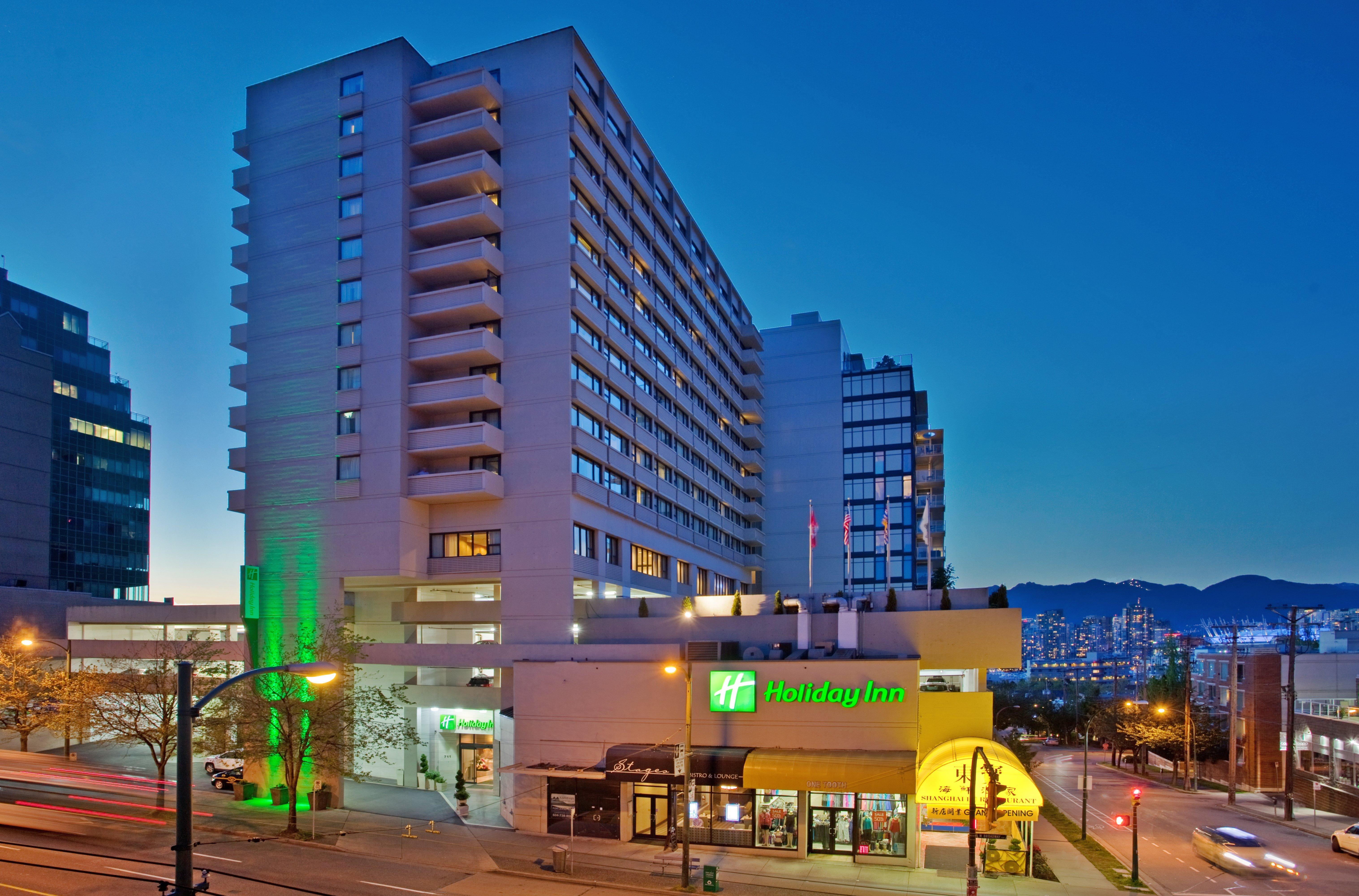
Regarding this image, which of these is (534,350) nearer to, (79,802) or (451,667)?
(451,667)

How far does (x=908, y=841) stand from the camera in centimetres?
3462

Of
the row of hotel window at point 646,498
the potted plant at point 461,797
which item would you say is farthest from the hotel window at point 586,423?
the potted plant at point 461,797

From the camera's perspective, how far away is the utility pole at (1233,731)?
192 feet

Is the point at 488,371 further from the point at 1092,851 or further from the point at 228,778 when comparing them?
the point at 1092,851

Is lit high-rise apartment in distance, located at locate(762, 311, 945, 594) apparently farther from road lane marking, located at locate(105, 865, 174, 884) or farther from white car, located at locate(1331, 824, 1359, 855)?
road lane marking, located at locate(105, 865, 174, 884)

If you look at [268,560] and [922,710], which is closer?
[922,710]

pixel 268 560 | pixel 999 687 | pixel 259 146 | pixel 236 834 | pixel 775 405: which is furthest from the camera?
pixel 999 687

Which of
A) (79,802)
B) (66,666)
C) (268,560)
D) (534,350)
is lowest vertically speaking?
(79,802)

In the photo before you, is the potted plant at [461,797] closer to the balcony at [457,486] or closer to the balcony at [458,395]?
the balcony at [457,486]

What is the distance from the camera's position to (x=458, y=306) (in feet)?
168

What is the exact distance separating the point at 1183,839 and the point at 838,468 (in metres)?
58.2

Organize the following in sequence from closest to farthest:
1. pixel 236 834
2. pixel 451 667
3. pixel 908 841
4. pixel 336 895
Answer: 1. pixel 336 895
2. pixel 908 841
3. pixel 236 834
4. pixel 451 667

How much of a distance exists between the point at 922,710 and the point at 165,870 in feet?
94.1

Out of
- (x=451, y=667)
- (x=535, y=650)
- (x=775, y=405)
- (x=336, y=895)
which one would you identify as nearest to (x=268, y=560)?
(x=451, y=667)
